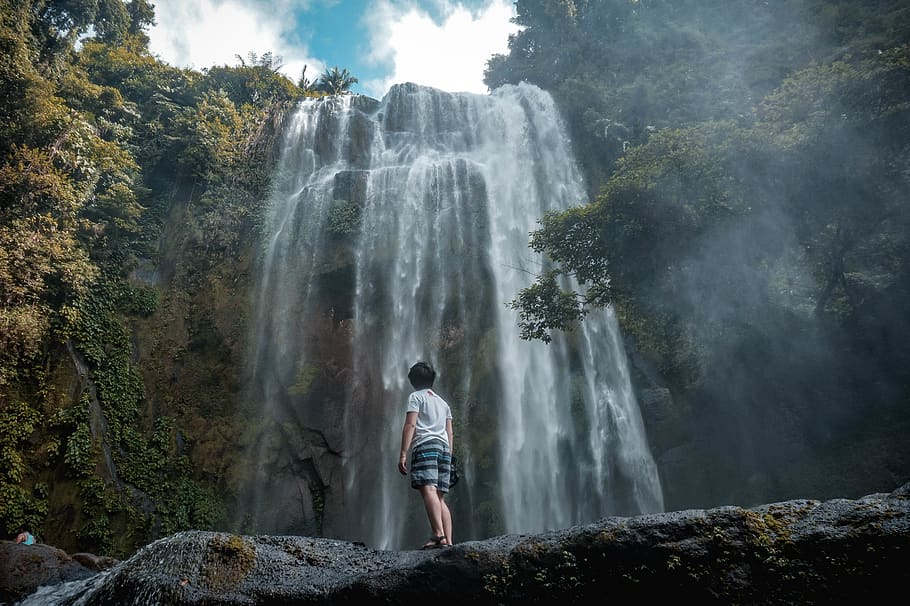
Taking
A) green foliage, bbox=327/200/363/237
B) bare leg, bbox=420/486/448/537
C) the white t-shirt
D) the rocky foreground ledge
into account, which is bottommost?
the rocky foreground ledge

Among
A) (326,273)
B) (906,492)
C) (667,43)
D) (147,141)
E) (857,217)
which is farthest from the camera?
(667,43)

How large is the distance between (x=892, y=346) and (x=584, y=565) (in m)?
14.0

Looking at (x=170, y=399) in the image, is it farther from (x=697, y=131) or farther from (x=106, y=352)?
(x=697, y=131)

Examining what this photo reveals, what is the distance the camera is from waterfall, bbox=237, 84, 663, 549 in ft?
38.1

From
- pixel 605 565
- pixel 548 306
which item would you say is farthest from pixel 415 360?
pixel 605 565

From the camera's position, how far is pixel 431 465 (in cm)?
345

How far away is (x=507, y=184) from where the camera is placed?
53.2 feet

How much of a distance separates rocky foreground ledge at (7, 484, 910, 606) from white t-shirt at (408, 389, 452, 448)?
84 cm

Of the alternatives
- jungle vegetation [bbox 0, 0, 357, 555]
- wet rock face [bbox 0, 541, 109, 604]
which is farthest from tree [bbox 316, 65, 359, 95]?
wet rock face [bbox 0, 541, 109, 604]

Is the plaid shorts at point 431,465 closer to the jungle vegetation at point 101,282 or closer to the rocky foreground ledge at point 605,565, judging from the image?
the rocky foreground ledge at point 605,565

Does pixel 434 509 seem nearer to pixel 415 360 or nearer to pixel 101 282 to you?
pixel 415 360

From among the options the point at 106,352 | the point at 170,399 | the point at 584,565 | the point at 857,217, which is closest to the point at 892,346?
the point at 857,217

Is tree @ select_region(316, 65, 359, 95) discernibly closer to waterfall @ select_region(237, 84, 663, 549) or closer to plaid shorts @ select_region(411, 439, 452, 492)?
waterfall @ select_region(237, 84, 663, 549)

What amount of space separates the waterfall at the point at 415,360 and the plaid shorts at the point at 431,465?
8594 millimetres
